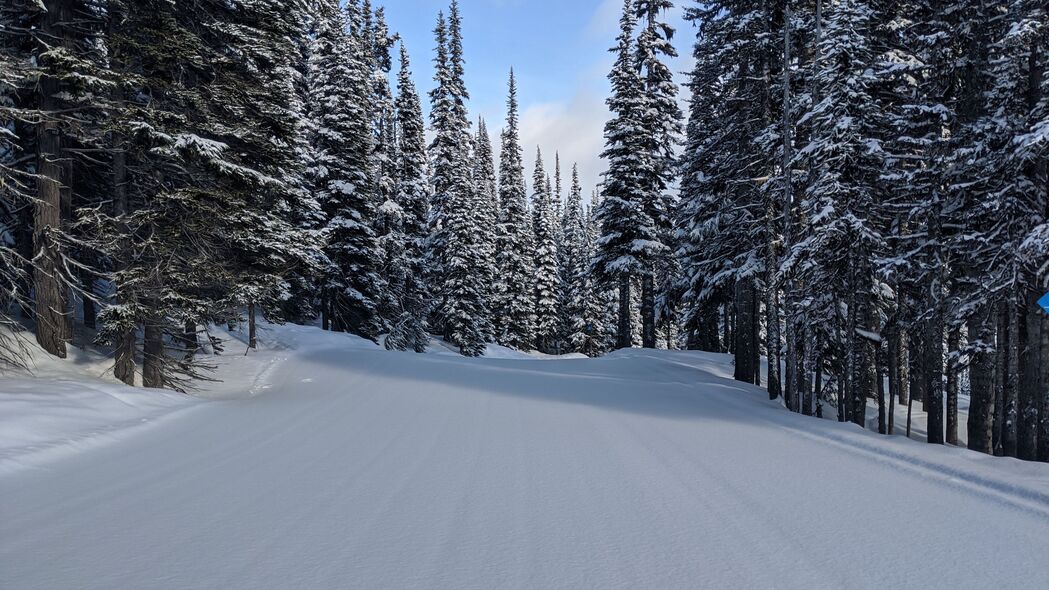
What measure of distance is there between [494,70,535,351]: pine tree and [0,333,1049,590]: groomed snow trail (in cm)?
4031

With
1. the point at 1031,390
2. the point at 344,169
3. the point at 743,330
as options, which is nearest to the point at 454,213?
the point at 344,169

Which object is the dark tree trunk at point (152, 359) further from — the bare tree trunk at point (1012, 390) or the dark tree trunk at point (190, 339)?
the bare tree trunk at point (1012, 390)

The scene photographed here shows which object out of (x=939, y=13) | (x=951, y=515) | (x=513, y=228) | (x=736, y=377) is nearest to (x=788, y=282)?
(x=736, y=377)

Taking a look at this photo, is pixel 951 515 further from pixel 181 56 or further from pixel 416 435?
pixel 181 56

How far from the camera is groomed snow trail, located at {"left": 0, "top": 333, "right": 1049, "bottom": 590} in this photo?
3.60m

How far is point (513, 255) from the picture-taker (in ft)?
166

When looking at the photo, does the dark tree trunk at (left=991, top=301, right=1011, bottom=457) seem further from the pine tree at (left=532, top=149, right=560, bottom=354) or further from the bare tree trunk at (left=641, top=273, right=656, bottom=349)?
the pine tree at (left=532, top=149, right=560, bottom=354)

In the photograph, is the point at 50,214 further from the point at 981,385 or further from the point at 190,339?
the point at 981,385

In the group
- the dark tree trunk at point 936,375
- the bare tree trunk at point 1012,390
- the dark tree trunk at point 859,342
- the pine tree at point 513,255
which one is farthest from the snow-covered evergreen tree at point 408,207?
the bare tree trunk at point 1012,390

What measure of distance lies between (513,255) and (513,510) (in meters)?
46.3

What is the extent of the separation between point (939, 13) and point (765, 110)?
448 cm

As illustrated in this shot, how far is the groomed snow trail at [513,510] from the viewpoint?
3.60 metres

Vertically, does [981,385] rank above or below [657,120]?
below

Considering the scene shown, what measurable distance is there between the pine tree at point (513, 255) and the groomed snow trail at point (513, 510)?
40310 mm
